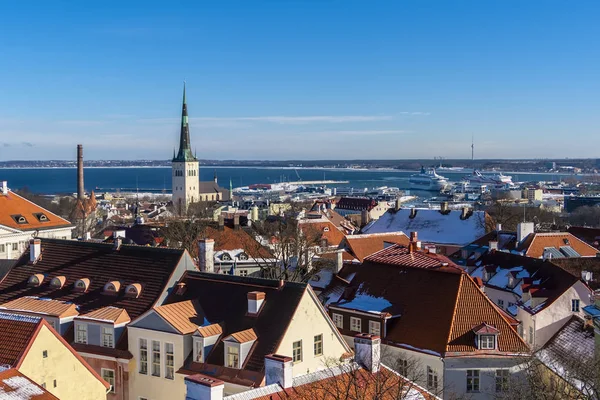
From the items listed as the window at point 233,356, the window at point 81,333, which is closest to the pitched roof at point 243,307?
the window at point 233,356

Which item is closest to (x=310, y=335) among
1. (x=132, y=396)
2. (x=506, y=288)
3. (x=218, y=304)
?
(x=218, y=304)

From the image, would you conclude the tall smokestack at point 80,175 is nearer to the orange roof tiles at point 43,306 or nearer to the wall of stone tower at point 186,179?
the wall of stone tower at point 186,179

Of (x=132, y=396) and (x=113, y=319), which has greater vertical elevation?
(x=113, y=319)

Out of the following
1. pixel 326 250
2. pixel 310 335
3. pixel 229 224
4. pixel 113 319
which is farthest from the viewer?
pixel 229 224

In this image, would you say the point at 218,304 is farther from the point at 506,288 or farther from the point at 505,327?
the point at 506,288

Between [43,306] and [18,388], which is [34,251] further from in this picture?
[18,388]

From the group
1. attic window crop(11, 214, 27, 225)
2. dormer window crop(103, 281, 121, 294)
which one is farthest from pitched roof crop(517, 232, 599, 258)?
attic window crop(11, 214, 27, 225)
